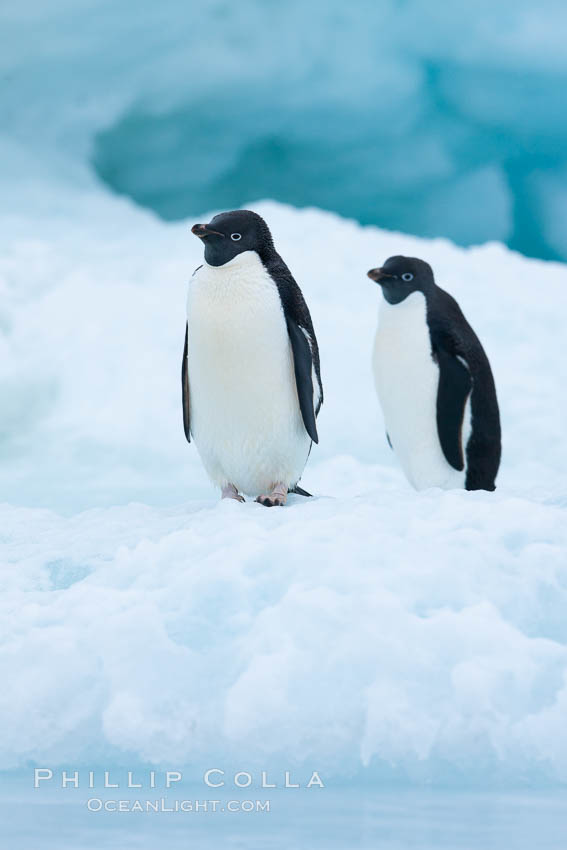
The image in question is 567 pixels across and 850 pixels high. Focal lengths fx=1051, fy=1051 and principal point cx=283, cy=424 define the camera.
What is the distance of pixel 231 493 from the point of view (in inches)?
138

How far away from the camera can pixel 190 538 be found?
2.87 m

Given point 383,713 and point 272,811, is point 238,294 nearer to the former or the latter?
point 383,713

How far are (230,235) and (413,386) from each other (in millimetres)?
1088

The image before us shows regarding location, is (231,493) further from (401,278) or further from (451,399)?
(401,278)

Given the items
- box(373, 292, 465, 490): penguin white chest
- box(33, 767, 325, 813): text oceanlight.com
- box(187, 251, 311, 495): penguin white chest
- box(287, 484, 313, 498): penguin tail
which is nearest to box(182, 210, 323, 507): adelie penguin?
box(187, 251, 311, 495): penguin white chest

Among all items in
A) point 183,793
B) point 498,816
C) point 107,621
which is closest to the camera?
point 498,816

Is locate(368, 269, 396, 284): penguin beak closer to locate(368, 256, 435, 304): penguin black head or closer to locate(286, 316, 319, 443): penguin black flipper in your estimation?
locate(368, 256, 435, 304): penguin black head

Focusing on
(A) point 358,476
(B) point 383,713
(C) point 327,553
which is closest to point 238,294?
(C) point 327,553

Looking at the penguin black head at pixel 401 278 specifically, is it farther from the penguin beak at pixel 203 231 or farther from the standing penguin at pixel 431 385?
the penguin beak at pixel 203 231

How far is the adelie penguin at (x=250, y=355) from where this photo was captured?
330 cm

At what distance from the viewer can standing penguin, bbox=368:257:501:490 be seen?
4043 millimetres

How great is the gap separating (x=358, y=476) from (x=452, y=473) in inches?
82.5

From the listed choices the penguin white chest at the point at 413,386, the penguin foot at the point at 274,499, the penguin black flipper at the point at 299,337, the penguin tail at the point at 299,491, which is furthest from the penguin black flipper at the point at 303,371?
the penguin white chest at the point at 413,386

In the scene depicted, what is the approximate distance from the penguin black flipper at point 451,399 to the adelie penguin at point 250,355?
29.6 inches
